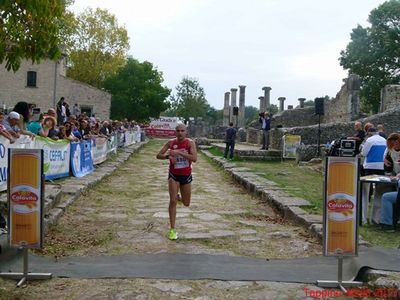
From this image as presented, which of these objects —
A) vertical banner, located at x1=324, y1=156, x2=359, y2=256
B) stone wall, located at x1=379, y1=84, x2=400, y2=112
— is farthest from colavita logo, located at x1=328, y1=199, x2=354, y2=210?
stone wall, located at x1=379, y1=84, x2=400, y2=112

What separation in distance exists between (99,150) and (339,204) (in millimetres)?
12815

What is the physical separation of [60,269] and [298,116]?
3247cm

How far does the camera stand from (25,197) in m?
4.92

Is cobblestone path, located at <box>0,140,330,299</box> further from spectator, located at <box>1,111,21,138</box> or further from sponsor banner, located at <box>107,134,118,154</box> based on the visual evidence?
sponsor banner, located at <box>107,134,118,154</box>

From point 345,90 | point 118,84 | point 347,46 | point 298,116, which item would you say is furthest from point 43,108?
point 347,46

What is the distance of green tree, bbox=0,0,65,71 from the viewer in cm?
485

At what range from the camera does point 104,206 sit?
366 inches

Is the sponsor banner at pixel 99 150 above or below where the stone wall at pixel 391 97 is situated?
below

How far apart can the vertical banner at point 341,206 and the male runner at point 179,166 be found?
2.32 metres

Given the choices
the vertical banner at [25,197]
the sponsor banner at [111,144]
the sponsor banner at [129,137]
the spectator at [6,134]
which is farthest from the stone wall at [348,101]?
the vertical banner at [25,197]

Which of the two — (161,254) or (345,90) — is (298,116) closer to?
(345,90)

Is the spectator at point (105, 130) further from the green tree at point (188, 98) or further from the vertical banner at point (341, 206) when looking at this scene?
the green tree at point (188, 98)

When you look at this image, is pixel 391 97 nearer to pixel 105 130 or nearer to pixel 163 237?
pixel 105 130

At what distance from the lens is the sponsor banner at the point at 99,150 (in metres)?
15.9
